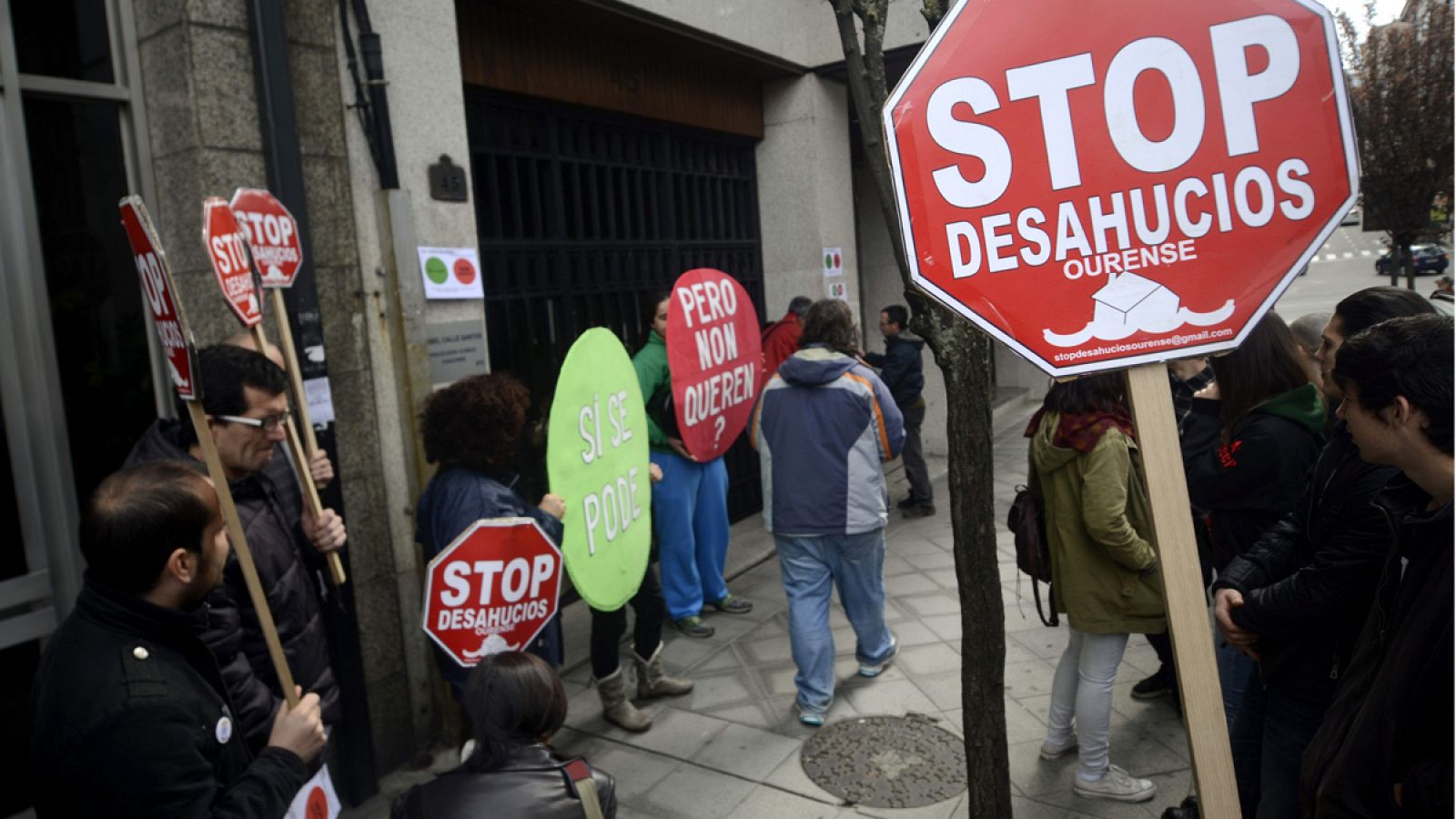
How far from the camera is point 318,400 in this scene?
3582 mm

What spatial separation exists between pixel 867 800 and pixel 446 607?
1.77 metres

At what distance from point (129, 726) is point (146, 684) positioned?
2.9 inches

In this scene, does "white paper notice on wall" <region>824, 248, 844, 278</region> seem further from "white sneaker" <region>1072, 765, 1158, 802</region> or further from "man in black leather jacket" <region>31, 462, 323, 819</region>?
"man in black leather jacket" <region>31, 462, 323, 819</region>

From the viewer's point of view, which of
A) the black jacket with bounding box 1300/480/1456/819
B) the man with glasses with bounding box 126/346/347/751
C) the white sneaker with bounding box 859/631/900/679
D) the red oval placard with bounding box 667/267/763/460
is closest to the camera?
the black jacket with bounding box 1300/480/1456/819

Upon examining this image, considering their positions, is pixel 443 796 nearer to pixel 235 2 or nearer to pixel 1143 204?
pixel 1143 204

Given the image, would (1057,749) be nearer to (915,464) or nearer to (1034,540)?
(1034,540)

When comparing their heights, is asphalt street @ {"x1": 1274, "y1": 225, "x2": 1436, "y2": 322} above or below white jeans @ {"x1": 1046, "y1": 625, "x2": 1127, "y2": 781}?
above

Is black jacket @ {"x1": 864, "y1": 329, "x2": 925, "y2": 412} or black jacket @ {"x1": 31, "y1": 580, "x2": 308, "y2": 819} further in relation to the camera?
black jacket @ {"x1": 864, "y1": 329, "x2": 925, "y2": 412}

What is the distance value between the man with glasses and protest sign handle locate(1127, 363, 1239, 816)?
6.98 ft

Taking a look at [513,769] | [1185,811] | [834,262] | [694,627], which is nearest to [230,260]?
[513,769]

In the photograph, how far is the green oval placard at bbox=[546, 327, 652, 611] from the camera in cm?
329

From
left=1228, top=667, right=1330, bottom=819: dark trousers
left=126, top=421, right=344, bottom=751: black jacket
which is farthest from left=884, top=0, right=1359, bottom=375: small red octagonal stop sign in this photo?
left=126, top=421, right=344, bottom=751: black jacket

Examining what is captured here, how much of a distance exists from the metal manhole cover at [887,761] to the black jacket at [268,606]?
1.90 metres

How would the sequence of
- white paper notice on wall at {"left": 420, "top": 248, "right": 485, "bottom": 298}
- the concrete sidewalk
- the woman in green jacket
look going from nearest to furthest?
the woman in green jacket < the concrete sidewalk < white paper notice on wall at {"left": 420, "top": 248, "right": 485, "bottom": 298}
